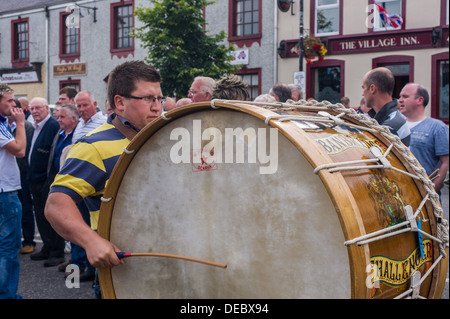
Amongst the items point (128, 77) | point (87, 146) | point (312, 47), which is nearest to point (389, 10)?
point (312, 47)

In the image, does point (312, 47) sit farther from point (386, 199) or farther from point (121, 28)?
point (386, 199)

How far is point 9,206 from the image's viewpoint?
3.61 meters

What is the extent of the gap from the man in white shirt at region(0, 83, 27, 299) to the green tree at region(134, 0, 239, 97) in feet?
33.9

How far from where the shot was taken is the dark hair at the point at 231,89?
3.26 m

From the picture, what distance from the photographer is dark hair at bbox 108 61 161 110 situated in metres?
2.22

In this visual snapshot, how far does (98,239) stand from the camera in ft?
6.07

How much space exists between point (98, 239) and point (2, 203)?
2045 mm

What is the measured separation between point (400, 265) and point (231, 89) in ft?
6.08

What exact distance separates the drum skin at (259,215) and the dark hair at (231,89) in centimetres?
142

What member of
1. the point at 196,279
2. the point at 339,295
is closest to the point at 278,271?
the point at 339,295

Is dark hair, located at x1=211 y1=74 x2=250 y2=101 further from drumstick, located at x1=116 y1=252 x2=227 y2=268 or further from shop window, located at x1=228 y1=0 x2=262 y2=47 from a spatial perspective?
shop window, located at x1=228 y1=0 x2=262 y2=47

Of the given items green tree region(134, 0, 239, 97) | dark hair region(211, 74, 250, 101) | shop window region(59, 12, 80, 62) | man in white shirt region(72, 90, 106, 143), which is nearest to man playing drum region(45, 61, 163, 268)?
dark hair region(211, 74, 250, 101)

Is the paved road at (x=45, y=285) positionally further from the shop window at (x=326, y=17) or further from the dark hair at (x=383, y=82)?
the shop window at (x=326, y=17)
